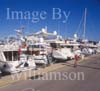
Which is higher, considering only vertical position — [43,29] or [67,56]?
[43,29]

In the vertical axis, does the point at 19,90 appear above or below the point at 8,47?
below

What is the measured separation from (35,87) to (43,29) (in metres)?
34.8

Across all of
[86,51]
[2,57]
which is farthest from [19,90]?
[86,51]

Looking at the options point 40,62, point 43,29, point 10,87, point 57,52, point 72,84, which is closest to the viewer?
point 10,87

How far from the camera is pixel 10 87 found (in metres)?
13.8

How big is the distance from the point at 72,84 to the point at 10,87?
3724 millimetres

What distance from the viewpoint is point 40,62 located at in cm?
3127

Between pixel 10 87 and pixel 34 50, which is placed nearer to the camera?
pixel 10 87

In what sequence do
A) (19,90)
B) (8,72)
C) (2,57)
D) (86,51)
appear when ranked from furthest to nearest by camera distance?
1. (86,51)
2. (2,57)
3. (8,72)
4. (19,90)

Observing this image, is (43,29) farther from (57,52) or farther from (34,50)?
(34,50)

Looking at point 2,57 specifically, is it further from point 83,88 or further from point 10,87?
point 83,88

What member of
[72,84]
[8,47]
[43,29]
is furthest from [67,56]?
[72,84]

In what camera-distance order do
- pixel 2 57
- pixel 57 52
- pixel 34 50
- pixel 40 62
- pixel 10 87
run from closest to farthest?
pixel 10 87, pixel 2 57, pixel 40 62, pixel 34 50, pixel 57 52

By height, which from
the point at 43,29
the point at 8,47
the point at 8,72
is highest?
the point at 43,29
